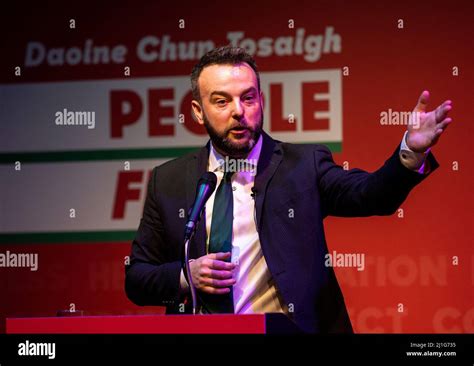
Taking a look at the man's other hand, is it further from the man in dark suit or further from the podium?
the podium

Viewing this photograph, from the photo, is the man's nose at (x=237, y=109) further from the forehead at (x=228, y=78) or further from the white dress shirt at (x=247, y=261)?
the white dress shirt at (x=247, y=261)

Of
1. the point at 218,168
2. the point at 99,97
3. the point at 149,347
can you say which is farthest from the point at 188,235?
the point at 99,97

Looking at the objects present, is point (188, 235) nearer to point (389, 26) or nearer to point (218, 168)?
point (218, 168)

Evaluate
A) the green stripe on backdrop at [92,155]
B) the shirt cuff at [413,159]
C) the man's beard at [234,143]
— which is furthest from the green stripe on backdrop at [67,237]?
the shirt cuff at [413,159]

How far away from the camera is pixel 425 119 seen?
264 centimetres

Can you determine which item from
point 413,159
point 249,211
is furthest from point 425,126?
point 249,211

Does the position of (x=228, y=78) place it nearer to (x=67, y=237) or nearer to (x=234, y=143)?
(x=234, y=143)

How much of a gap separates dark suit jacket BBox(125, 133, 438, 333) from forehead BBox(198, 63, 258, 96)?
0.24 m

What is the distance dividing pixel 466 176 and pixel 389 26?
35.4 inches

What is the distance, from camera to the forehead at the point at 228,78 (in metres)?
3.25

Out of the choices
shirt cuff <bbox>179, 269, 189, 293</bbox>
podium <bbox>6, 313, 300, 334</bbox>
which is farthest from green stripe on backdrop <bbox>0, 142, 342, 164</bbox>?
podium <bbox>6, 313, 300, 334</bbox>

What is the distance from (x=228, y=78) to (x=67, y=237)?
6.66ft

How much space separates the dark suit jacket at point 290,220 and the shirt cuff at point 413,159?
0.04 metres

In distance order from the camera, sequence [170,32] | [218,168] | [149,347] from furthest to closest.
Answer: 1. [170,32]
2. [218,168]
3. [149,347]
